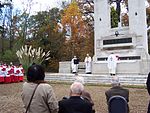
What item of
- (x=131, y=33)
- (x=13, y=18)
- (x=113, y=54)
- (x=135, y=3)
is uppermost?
(x=13, y=18)

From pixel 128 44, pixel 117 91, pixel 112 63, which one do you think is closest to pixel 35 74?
pixel 117 91

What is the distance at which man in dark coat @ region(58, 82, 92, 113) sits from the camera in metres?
4.27

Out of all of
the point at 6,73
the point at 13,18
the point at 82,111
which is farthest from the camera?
the point at 13,18

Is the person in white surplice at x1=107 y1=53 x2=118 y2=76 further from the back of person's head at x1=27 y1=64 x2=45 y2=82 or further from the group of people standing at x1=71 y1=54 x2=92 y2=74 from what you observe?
the back of person's head at x1=27 y1=64 x2=45 y2=82

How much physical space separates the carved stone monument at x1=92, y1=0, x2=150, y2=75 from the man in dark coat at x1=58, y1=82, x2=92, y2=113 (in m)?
16.6

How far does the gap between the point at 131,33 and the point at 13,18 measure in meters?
27.4

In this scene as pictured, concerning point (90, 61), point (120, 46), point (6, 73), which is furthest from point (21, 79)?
point (120, 46)

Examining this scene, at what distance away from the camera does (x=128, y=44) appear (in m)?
21.7

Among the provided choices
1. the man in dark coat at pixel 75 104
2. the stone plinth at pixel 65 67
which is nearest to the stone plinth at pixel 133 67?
the stone plinth at pixel 65 67

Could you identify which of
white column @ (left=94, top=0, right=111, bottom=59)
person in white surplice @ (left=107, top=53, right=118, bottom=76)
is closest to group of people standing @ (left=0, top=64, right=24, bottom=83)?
person in white surplice @ (left=107, top=53, right=118, bottom=76)

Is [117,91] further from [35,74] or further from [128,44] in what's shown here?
[128,44]

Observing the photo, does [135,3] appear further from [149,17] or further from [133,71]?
[149,17]

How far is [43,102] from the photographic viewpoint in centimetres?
431

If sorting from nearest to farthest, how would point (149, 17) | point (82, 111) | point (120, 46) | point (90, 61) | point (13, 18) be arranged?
point (82, 111) → point (120, 46) → point (90, 61) → point (149, 17) → point (13, 18)
